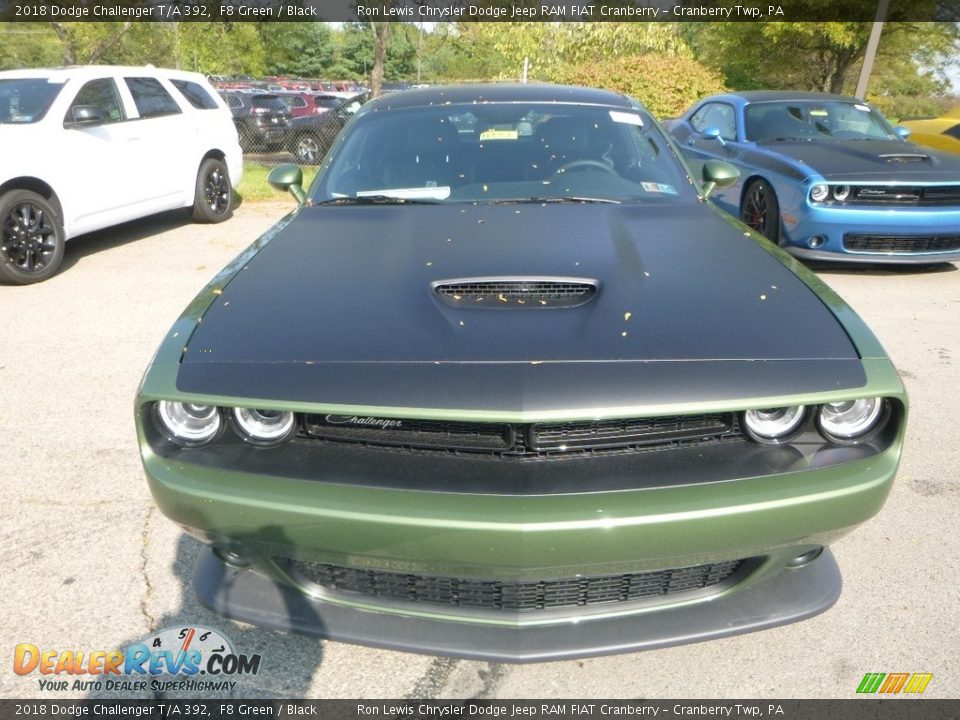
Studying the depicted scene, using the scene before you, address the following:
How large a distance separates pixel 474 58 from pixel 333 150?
24.9 meters

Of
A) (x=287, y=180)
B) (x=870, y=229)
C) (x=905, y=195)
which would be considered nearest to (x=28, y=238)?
(x=287, y=180)

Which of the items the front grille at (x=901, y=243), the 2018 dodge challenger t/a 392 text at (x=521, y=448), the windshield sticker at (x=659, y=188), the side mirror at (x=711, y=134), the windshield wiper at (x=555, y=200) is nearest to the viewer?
the 2018 dodge challenger t/a 392 text at (x=521, y=448)

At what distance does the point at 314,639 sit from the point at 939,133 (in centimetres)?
1050

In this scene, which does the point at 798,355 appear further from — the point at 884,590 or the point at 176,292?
the point at 176,292

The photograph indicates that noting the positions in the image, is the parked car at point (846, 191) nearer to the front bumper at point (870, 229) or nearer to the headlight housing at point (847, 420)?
the front bumper at point (870, 229)

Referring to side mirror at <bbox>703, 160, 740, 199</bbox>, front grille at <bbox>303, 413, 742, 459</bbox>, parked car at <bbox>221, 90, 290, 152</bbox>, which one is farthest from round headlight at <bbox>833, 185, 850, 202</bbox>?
parked car at <bbox>221, 90, 290, 152</bbox>

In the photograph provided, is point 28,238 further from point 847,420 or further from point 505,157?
point 847,420

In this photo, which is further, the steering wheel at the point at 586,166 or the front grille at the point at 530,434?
the steering wheel at the point at 586,166

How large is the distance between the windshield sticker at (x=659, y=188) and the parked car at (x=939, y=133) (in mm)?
7951

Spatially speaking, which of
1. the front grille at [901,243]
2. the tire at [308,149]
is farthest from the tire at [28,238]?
the tire at [308,149]

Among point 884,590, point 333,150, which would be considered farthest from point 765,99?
point 884,590

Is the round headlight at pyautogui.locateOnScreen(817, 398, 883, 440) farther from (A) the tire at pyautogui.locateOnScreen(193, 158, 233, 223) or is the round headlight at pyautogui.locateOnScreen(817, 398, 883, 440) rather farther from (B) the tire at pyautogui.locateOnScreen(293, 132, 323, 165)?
(B) the tire at pyautogui.locateOnScreen(293, 132, 323, 165)

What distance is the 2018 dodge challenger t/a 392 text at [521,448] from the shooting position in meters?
1.72

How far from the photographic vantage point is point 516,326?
6.40 feet
